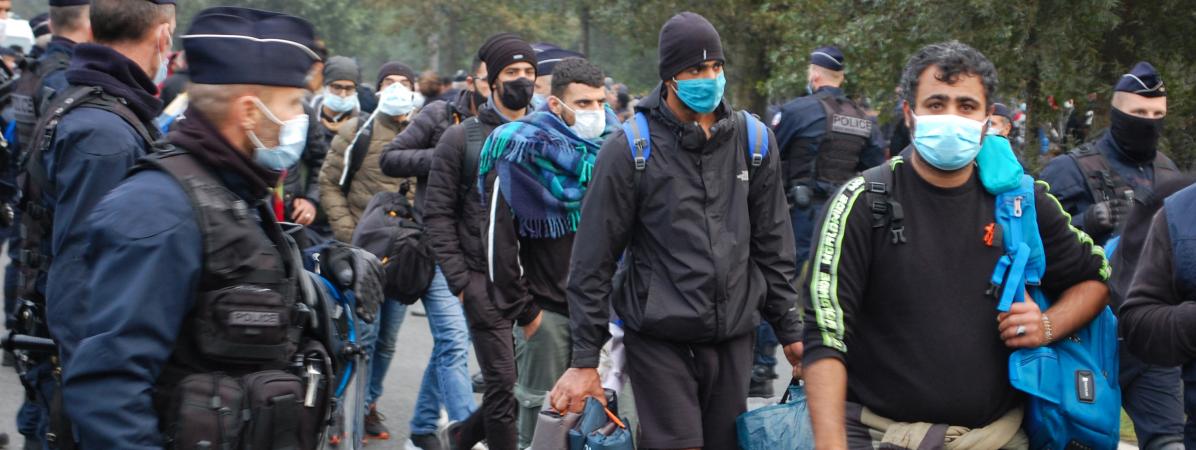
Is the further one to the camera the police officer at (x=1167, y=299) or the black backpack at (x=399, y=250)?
the black backpack at (x=399, y=250)

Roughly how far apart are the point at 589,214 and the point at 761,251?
645 millimetres

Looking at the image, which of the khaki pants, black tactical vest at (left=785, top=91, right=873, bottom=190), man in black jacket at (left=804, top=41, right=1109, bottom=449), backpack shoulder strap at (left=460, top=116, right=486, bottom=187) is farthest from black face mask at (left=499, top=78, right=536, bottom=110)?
black tactical vest at (left=785, top=91, right=873, bottom=190)

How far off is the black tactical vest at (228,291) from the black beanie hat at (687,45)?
2097mm

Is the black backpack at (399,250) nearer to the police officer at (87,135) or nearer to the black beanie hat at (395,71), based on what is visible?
the police officer at (87,135)

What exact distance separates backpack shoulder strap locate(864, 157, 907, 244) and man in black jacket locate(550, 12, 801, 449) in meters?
1.05

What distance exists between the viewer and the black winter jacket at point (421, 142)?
7.02 meters

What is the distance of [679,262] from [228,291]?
1992 mm

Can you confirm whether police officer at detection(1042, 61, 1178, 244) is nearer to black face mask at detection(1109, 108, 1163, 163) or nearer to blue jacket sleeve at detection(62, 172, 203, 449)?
black face mask at detection(1109, 108, 1163, 163)

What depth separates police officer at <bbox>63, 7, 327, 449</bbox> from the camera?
110 inches

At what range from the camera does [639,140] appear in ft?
15.3

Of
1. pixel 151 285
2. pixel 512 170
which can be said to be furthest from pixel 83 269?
pixel 512 170

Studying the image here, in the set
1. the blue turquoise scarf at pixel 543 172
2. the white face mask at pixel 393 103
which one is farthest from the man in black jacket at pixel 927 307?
the white face mask at pixel 393 103

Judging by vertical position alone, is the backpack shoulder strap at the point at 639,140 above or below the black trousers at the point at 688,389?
above

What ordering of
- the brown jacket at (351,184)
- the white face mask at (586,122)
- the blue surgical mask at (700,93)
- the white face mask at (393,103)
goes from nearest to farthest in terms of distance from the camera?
the blue surgical mask at (700,93) < the white face mask at (586,122) < the brown jacket at (351,184) < the white face mask at (393,103)
